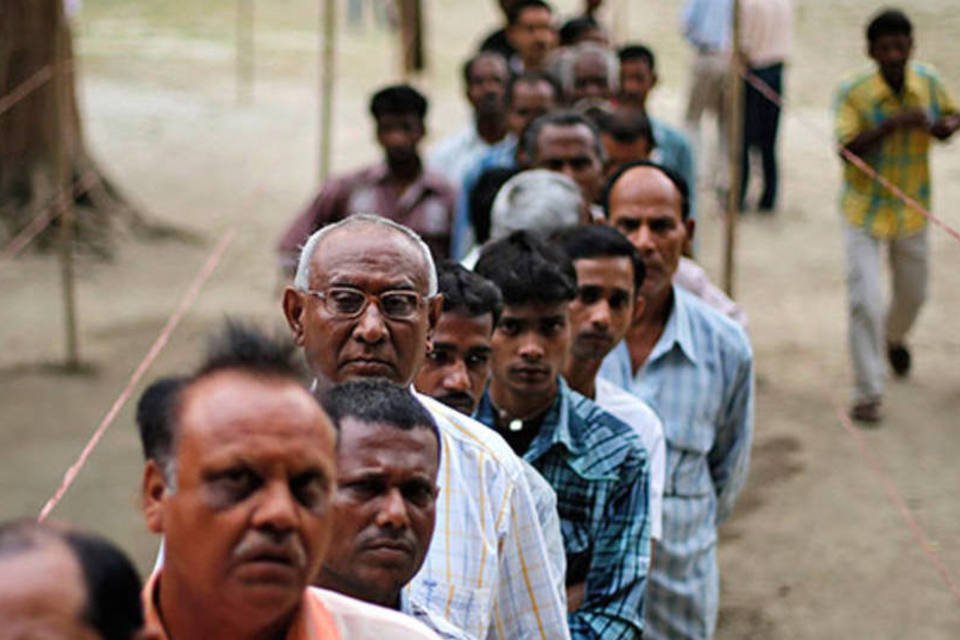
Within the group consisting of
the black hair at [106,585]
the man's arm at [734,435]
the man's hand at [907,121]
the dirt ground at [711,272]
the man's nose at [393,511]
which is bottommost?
the dirt ground at [711,272]

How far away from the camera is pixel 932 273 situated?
1193 centimetres

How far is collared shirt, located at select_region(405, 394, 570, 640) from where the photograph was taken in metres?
3.10

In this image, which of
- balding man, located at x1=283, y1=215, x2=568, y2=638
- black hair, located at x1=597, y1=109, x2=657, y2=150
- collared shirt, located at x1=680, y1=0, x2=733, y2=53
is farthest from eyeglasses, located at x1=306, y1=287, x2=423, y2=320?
collared shirt, located at x1=680, y1=0, x2=733, y2=53

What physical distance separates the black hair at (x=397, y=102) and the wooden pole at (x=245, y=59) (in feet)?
36.6

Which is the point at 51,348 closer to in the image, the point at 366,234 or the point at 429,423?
the point at 366,234

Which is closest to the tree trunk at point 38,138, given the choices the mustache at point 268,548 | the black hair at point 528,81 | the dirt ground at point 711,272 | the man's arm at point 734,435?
the dirt ground at point 711,272

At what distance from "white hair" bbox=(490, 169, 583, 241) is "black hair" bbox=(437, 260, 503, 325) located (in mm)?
1334

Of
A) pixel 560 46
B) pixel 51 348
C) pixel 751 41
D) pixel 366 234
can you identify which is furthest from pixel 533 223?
pixel 751 41

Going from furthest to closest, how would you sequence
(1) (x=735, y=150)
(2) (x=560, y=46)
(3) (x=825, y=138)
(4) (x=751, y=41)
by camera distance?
(3) (x=825, y=138), (4) (x=751, y=41), (2) (x=560, y=46), (1) (x=735, y=150)

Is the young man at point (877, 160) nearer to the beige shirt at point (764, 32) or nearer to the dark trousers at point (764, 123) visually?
the beige shirt at point (764, 32)

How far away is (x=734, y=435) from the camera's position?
5.16 meters

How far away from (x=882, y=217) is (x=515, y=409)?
480cm

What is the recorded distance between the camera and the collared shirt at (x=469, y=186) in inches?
278

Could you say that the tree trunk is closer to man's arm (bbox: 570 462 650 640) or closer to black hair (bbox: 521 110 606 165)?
black hair (bbox: 521 110 606 165)
